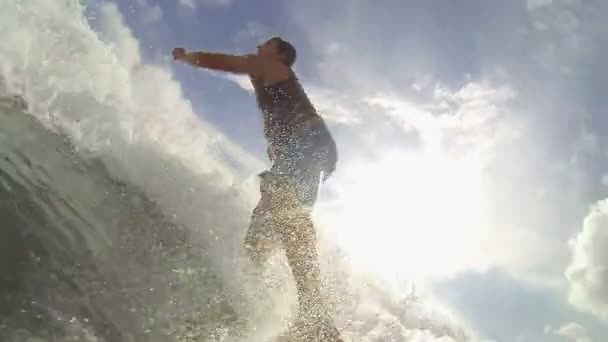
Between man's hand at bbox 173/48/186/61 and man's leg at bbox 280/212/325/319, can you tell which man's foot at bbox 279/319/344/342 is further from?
man's hand at bbox 173/48/186/61

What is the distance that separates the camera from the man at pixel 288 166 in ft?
16.0

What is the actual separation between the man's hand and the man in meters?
0.34

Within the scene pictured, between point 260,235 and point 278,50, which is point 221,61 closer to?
point 278,50

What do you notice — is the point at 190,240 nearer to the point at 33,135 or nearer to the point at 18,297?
the point at 33,135

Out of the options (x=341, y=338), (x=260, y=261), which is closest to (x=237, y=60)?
(x=260, y=261)

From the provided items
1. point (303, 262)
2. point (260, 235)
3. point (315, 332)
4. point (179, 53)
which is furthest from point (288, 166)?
point (315, 332)

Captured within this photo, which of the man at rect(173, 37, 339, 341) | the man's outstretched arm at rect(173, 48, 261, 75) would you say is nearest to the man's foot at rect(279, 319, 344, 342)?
the man at rect(173, 37, 339, 341)

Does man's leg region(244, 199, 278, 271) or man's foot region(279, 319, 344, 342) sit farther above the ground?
man's leg region(244, 199, 278, 271)

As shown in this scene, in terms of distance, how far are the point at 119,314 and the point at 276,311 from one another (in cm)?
246

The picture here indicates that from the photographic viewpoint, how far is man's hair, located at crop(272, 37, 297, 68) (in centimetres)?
486

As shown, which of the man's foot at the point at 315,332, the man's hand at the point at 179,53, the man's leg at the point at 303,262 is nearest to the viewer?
the man's hand at the point at 179,53

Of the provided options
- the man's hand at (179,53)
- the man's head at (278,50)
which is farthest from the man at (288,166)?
the man's hand at (179,53)

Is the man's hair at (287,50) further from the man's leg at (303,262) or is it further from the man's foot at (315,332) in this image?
the man's foot at (315,332)

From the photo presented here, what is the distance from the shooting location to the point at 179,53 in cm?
457
